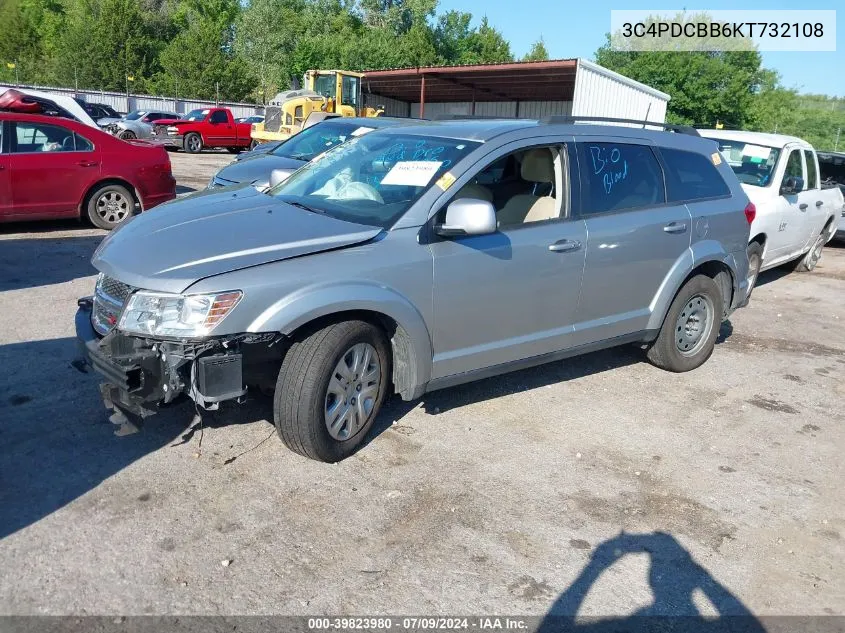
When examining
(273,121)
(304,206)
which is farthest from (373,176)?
(273,121)

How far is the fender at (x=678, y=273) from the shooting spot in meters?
5.58

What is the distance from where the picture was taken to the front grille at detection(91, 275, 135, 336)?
3824mm

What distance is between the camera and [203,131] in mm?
27750

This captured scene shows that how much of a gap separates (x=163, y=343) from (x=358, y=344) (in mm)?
1000

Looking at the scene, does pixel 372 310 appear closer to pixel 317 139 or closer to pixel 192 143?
pixel 317 139

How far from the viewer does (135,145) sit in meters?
10.1

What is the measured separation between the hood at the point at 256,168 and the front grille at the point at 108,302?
523 centimetres

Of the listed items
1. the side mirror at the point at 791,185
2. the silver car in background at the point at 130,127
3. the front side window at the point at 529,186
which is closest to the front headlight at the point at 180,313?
the front side window at the point at 529,186

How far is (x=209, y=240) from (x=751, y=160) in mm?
7479

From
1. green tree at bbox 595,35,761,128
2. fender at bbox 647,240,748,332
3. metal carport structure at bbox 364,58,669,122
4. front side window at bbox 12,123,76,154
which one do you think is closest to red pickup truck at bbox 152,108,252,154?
metal carport structure at bbox 364,58,669,122

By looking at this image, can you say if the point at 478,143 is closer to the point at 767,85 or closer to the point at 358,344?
the point at 358,344

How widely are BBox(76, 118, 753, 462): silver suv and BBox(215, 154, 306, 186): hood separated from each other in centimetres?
423

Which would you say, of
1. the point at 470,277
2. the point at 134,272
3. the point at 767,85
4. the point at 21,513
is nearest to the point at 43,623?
the point at 21,513

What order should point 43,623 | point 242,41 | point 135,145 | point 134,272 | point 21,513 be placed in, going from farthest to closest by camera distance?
point 242,41
point 135,145
point 134,272
point 21,513
point 43,623
